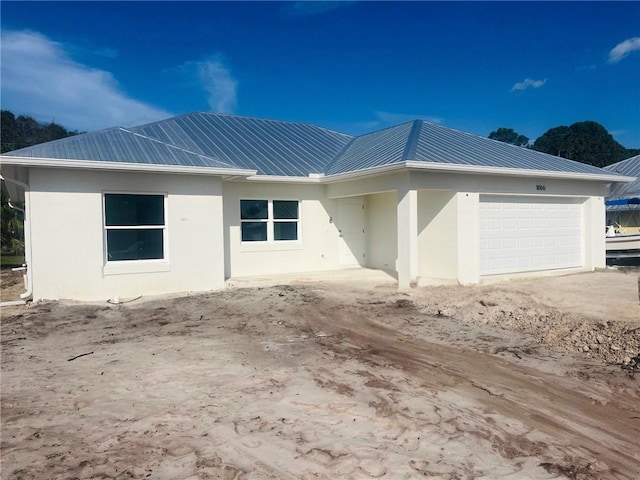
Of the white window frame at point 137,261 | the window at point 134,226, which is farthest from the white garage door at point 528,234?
the window at point 134,226

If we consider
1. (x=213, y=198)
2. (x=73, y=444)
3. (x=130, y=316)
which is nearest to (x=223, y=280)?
(x=213, y=198)

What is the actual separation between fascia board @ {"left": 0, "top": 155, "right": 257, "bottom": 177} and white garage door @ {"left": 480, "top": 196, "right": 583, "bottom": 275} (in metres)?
7.22

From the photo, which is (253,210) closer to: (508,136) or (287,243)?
(287,243)

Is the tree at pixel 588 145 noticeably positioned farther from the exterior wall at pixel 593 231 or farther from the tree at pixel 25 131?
the tree at pixel 25 131

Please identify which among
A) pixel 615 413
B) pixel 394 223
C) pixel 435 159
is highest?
pixel 435 159

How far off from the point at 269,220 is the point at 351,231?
3.14 meters

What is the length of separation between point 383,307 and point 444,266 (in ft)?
11.9

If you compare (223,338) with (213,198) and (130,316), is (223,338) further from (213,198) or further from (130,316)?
(213,198)

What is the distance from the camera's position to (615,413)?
5.00 meters

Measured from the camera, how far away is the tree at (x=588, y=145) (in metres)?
60.0

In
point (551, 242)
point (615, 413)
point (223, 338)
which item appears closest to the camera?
point (615, 413)

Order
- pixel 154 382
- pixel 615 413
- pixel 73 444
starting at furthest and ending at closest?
pixel 154 382
pixel 615 413
pixel 73 444

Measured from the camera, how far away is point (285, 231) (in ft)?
51.7

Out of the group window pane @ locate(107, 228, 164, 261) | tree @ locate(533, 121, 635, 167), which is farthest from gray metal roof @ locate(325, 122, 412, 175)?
tree @ locate(533, 121, 635, 167)
